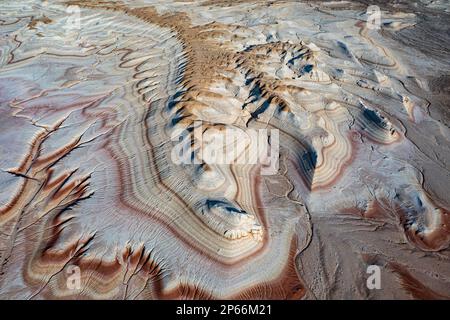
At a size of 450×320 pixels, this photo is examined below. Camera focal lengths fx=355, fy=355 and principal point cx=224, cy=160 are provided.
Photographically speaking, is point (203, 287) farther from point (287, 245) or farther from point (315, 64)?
point (315, 64)

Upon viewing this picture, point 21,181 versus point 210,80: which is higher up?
point 210,80

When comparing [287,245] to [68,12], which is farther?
[68,12]

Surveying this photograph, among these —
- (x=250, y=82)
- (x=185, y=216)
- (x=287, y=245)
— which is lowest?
(x=287, y=245)

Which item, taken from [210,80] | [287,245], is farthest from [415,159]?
[210,80]

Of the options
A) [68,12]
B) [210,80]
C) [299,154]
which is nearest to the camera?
[299,154]

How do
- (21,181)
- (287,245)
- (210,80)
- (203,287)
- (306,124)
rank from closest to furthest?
(203,287), (287,245), (21,181), (306,124), (210,80)

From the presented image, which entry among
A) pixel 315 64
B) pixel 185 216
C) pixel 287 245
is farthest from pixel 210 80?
pixel 287 245

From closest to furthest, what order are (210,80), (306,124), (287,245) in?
(287,245) → (306,124) → (210,80)

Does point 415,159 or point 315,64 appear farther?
point 315,64

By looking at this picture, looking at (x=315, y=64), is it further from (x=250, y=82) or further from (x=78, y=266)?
(x=78, y=266)
